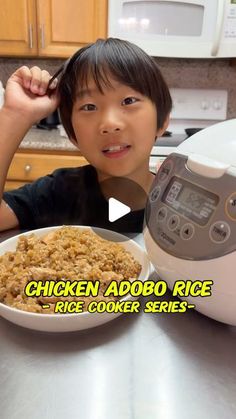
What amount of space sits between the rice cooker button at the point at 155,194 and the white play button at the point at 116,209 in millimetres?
417

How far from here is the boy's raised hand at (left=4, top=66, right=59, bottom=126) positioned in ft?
2.57

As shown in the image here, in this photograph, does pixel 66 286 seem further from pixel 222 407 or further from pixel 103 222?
pixel 103 222

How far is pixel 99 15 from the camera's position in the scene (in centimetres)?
175

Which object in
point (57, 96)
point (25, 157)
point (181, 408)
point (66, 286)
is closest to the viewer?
point (181, 408)

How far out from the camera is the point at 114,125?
684mm

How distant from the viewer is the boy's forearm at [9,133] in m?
0.75

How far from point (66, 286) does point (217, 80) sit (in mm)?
2047

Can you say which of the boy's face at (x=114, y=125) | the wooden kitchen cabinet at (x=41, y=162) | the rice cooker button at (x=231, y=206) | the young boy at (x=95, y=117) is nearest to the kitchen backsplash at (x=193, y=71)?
the wooden kitchen cabinet at (x=41, y=162)

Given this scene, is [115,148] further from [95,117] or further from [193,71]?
[193,71]

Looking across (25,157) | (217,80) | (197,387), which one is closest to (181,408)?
(197,387)

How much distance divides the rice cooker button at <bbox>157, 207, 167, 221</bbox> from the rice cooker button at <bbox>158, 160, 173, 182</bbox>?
0.13ft

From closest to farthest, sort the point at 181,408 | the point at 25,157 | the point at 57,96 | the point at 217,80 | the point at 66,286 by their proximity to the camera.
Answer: the point at 181,408, the point at 66,286, the point at 57,96, the point at 25,157, the point at 217,80

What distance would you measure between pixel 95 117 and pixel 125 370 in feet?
1.64

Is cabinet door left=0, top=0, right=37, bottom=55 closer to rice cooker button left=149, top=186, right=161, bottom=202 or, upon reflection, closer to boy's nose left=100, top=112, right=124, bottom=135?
boy's nose left=100, top=112, right=124, bottom=135
